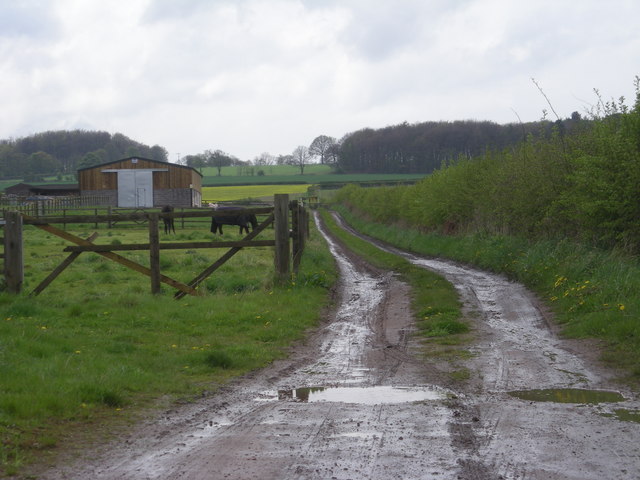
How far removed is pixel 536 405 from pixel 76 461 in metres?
4.29

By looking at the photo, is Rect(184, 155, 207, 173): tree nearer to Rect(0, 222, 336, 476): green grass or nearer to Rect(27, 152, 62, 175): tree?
Rect(27, 152, 62, 175): tree

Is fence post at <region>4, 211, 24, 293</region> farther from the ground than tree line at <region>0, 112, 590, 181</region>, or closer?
closer

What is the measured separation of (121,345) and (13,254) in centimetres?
481

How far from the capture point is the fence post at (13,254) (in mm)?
12578

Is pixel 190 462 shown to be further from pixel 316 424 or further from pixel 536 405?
pixel 536 405

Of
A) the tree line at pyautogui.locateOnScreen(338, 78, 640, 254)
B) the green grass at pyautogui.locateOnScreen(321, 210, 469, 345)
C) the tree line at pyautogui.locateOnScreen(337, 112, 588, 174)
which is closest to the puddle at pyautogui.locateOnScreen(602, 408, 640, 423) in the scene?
the green grass at pyautogui.locateOnScreen(321, 210, 469, 345)

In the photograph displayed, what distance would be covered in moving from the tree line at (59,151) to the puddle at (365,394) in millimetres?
119234

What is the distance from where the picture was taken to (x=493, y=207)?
26.6 metres

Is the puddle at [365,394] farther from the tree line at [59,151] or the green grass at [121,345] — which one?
the tree line at [59,151]

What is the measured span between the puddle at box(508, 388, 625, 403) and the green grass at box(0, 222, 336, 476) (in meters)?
3.46

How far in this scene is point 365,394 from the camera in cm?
723

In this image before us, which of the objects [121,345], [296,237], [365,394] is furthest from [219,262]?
[365,394]

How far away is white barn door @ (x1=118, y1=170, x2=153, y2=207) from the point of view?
221 feet

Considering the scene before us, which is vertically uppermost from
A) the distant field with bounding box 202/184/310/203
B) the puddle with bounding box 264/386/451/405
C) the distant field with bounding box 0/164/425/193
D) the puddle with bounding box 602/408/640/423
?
the distant field with bounding box 0/164/425/193
